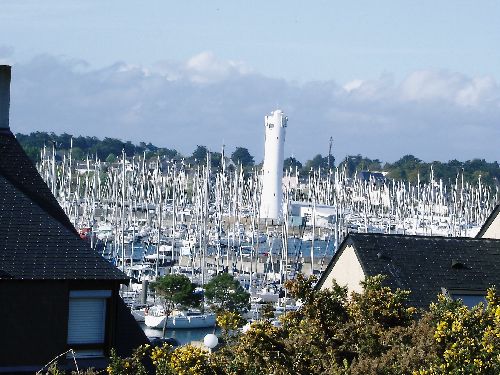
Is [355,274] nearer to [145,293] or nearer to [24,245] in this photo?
[24,245]

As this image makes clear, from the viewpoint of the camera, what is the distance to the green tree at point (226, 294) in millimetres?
65312

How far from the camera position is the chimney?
16812 millimetres

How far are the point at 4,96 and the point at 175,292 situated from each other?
168 feet

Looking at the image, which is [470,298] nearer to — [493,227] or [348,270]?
[348,270]

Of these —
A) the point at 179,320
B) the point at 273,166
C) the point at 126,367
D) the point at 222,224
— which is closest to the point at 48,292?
the point at 126,367

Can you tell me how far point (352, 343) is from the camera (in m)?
14.8

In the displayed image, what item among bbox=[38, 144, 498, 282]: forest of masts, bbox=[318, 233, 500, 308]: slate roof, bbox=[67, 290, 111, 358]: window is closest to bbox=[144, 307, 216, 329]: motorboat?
bbox=[38, 144, 498, 282]: forest of masts

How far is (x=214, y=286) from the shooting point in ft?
226

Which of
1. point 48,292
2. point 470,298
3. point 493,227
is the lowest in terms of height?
point 48,292

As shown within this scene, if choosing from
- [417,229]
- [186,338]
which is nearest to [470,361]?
[186,338]

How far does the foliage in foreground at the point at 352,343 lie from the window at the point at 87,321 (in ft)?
3.86

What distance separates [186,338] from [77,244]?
49.7 metres

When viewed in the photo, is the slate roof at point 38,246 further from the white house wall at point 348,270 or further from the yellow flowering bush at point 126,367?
the white house wall at point 348,270

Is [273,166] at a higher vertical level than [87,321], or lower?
higher
